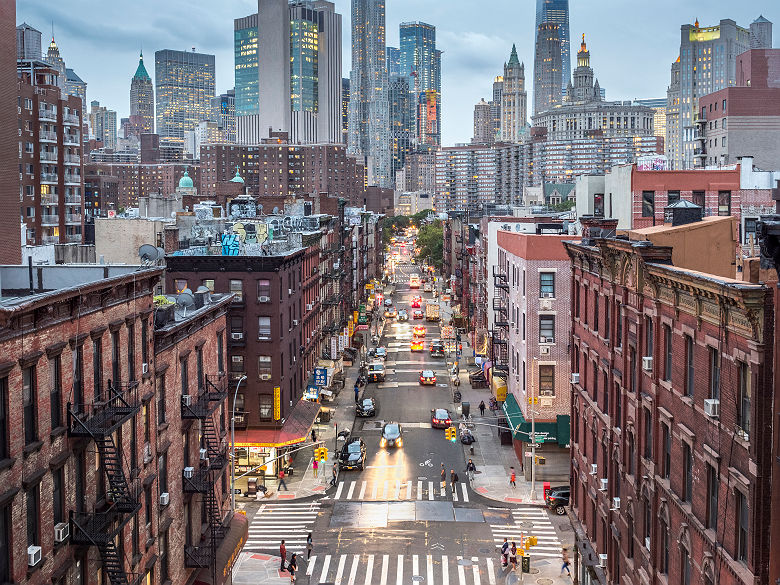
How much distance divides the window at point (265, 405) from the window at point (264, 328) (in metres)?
4.18

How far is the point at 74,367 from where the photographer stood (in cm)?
2569

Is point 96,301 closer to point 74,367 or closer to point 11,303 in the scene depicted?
point 74,367

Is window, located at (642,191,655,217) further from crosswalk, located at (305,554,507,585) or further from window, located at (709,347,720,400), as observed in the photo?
window, located at (709,347,720,400)

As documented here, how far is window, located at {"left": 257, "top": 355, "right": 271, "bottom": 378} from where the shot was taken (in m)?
61.9

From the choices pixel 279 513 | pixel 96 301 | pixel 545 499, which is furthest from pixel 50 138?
pixel 96 301

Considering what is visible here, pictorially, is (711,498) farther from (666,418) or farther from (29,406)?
(29,406)

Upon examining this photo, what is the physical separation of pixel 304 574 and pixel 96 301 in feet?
75.2

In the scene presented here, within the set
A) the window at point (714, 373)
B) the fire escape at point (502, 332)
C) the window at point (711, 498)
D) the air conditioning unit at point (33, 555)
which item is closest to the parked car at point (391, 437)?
the fire escape at point (502, 332)

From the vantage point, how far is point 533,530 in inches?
2002

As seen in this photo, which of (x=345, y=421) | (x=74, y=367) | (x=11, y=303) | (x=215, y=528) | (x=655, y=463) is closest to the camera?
(x=11, y=303)

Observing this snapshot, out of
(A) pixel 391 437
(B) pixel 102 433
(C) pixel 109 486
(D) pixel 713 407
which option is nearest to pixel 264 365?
(A) pixel 391 437

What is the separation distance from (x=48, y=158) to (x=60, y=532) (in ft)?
294

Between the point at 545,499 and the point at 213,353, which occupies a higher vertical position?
the point at 213,353

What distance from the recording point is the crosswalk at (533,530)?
47.8m
